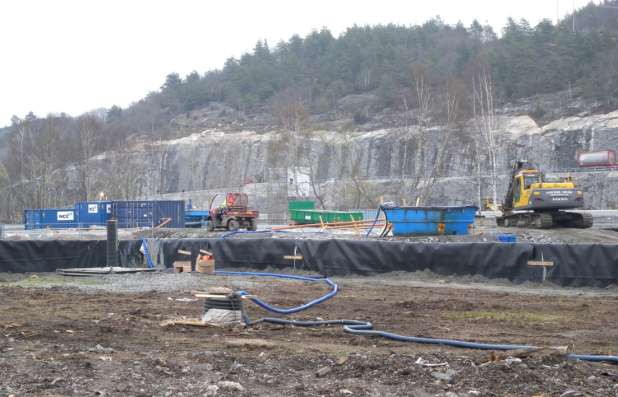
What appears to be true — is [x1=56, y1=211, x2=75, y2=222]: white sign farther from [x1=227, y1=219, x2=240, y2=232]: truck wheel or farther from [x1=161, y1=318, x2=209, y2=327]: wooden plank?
[x1=161, y1=318, x2=209, y2=327]: wooden plank

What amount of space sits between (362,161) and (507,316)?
2879 inches

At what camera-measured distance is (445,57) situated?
113m

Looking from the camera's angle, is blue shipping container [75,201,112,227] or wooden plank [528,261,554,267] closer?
wooden plank [528,261,554,267]

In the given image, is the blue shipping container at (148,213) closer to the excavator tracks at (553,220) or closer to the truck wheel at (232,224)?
the truck wheel at (232,224)

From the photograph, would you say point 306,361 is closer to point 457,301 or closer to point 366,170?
point 457,301

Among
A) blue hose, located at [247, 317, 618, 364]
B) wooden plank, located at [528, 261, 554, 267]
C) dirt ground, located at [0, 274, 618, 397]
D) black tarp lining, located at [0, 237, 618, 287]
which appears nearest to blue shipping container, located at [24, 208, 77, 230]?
black tarp lining, located at [0, 237, 618, 287]

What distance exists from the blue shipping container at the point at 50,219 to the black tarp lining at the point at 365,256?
2977 centimetres

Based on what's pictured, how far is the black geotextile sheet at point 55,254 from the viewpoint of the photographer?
71.3 ft

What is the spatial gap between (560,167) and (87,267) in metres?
56.1

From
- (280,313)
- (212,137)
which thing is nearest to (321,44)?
(212,137)

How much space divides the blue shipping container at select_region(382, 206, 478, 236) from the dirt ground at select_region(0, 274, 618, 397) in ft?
40.3

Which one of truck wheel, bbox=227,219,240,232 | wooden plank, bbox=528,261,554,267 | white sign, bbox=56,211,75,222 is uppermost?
white sign, bbox=56,211,75,222

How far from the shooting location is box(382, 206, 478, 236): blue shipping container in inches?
1117

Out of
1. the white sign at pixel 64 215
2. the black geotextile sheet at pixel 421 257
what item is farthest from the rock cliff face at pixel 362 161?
the black geotextile sheet at pixel 421 257
